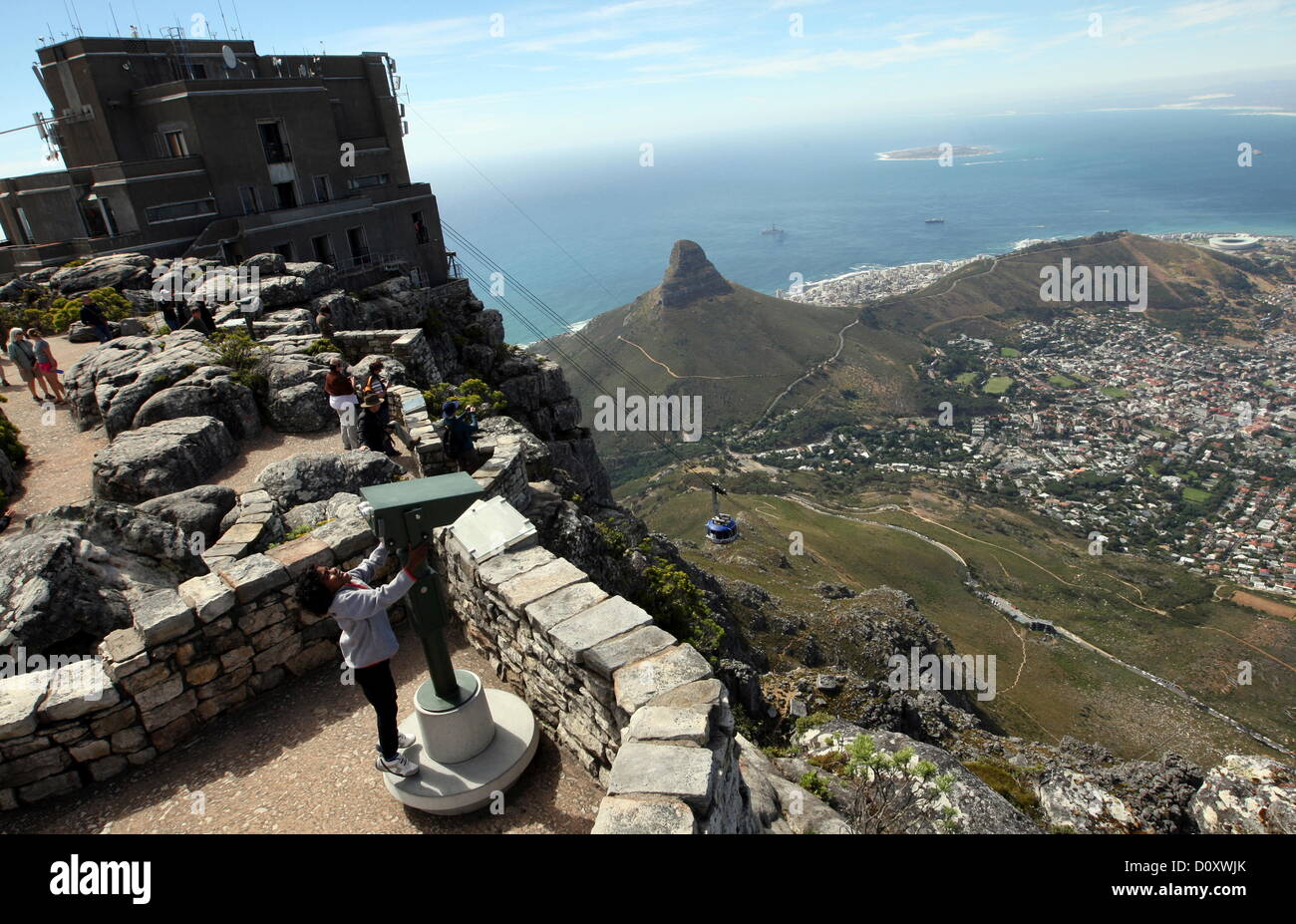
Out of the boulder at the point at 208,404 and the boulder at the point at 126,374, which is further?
the boulder at the point at 126,374

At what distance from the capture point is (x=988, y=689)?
140ft

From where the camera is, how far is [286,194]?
107ft

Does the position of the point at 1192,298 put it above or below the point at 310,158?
below

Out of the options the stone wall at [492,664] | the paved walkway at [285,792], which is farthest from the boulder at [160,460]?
the paved walkway at [285,792]

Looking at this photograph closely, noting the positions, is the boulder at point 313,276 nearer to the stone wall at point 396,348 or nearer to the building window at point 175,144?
the stone wall at point 396,348

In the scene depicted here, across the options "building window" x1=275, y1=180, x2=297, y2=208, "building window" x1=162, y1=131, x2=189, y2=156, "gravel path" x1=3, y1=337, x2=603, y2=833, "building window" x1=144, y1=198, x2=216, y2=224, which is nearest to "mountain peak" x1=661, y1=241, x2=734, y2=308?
"building window" x1=275, y1=180, x2=297, y2=208

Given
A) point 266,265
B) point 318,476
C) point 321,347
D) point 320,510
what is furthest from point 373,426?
point 266,265

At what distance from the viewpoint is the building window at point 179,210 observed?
28.2 m

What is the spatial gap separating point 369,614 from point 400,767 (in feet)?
5.24

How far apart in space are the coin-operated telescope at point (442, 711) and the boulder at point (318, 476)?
215 inches
